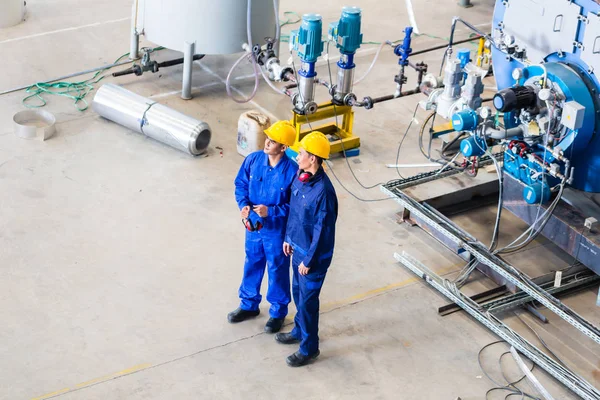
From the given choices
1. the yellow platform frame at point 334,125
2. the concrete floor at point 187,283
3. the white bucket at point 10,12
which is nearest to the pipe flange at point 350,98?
the yellow platform frame at point 334,125

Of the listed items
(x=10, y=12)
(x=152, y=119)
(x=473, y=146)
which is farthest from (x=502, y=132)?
(x=10, y=12)

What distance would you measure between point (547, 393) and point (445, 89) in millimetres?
2451

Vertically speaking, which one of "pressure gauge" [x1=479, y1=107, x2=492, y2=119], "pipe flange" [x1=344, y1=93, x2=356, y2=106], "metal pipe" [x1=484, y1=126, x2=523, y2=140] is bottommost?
"pipe flange" [x1=344, y1=93, x2=356, y2=106]

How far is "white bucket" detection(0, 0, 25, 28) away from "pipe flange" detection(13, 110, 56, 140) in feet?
7.86

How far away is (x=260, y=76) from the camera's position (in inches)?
387

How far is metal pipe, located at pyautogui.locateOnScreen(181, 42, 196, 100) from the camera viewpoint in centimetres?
895

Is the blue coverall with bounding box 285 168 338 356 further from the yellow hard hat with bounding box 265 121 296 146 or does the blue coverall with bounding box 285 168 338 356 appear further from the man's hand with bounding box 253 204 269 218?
the yellow hard hat with bounding box 265 121 296 146

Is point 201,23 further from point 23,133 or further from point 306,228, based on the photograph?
point 306,228

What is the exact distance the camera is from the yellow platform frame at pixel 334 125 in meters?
8.18

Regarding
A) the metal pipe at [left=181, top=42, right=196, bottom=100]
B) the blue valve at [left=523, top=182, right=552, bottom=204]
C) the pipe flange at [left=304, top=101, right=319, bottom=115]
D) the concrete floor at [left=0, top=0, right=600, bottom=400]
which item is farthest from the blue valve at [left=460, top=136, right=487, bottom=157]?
the metal pipe at [left=181, top=42, right=196, bottom=100]

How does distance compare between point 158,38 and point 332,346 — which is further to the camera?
point 158,38

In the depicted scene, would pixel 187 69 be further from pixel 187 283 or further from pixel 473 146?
pixel 473 146

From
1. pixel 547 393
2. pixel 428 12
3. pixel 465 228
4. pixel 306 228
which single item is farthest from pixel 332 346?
pixel 428 12

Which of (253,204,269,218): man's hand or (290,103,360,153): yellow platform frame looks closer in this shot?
(253,204,269,218): man's hand
